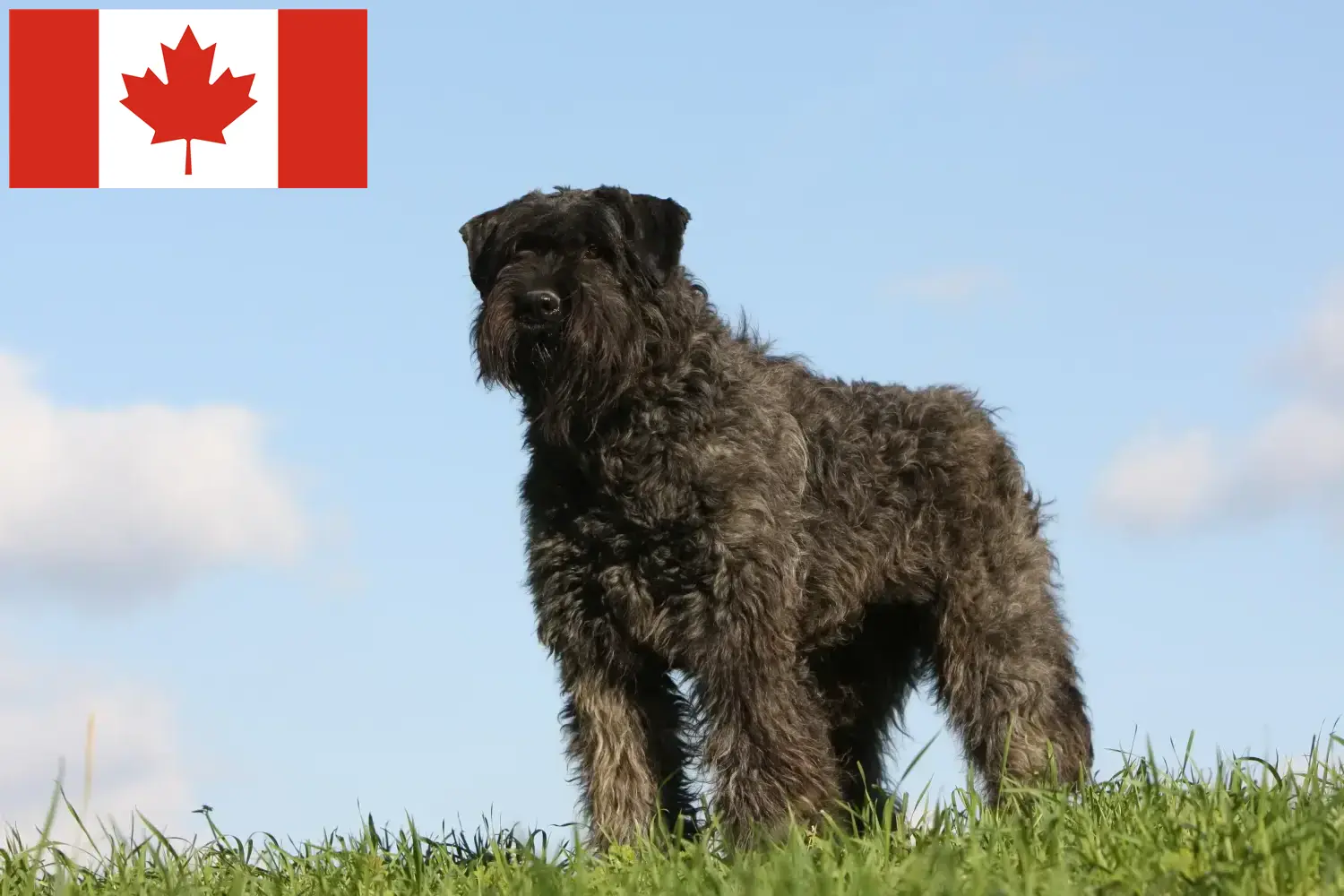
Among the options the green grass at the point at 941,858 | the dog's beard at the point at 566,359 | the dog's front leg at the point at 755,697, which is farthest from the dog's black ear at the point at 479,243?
the green grass at the point at 941,858

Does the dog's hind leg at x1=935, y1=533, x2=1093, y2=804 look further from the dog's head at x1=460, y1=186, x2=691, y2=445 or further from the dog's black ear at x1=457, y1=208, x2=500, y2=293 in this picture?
the dog's black ear at x1=457, y1=208, x2=500, y2=293

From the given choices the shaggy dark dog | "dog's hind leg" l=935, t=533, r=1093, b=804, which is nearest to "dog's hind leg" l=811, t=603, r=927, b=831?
"dog's hind leg" l=935, t=533, r=1093, b=804

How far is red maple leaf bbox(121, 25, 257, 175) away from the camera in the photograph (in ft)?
33.6

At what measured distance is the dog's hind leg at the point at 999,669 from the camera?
28.8 ft

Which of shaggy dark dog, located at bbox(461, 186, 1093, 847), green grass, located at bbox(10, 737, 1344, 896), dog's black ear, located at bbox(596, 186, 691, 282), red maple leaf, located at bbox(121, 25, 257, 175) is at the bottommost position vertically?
green grass, located at bbox(10, 737, 1344, 896)

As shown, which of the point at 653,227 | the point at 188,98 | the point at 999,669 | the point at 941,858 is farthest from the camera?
the point at 188,98

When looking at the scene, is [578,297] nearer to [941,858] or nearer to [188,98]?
[941,858]

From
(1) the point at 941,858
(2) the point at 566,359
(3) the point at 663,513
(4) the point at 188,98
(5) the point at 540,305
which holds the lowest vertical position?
(1) the point at 941,858

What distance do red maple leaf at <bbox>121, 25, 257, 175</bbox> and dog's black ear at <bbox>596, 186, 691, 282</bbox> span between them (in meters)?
3.86

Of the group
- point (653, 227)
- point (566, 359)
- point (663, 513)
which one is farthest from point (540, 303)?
point (663, 513)

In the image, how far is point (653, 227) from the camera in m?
7.56

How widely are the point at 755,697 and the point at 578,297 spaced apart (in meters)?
2.11

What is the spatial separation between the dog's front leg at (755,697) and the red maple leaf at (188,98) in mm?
5161

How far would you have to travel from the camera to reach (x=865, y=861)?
4.88m
